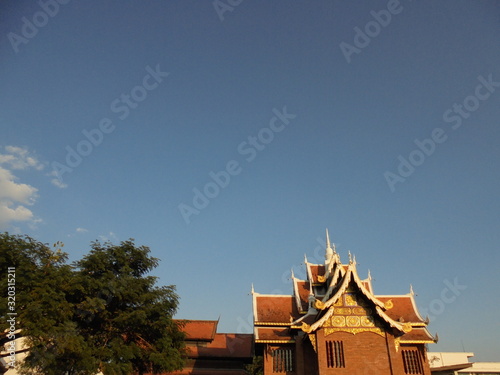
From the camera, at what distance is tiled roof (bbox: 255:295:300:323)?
25.8 meters

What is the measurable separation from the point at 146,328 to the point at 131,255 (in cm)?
460

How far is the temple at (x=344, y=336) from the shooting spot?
834 inches

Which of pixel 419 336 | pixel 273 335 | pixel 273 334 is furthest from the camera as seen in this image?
pixel 273 334

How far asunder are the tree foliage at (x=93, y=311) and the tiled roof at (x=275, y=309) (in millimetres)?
5803

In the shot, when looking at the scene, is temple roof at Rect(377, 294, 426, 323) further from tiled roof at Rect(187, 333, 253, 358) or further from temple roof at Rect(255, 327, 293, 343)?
tiled roof at Rect(187, 333, 253, 358)

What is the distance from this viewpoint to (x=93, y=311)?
20062 millimetres

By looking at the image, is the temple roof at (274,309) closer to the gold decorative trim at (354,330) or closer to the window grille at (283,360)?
the window grille at (283,360)

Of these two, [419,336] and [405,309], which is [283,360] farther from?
[405,309]

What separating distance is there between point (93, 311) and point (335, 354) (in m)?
13.5

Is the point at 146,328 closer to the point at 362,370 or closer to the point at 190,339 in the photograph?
the point at 190,339

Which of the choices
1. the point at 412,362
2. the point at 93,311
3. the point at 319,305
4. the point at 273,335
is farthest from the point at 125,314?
the point at 412,362

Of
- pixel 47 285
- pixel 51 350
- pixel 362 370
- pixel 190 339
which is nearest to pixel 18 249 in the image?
pixel 47 285

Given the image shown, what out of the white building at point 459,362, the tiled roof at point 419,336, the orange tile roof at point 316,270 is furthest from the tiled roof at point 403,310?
the white building at point 459,362

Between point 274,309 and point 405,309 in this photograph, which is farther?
point 405,309
